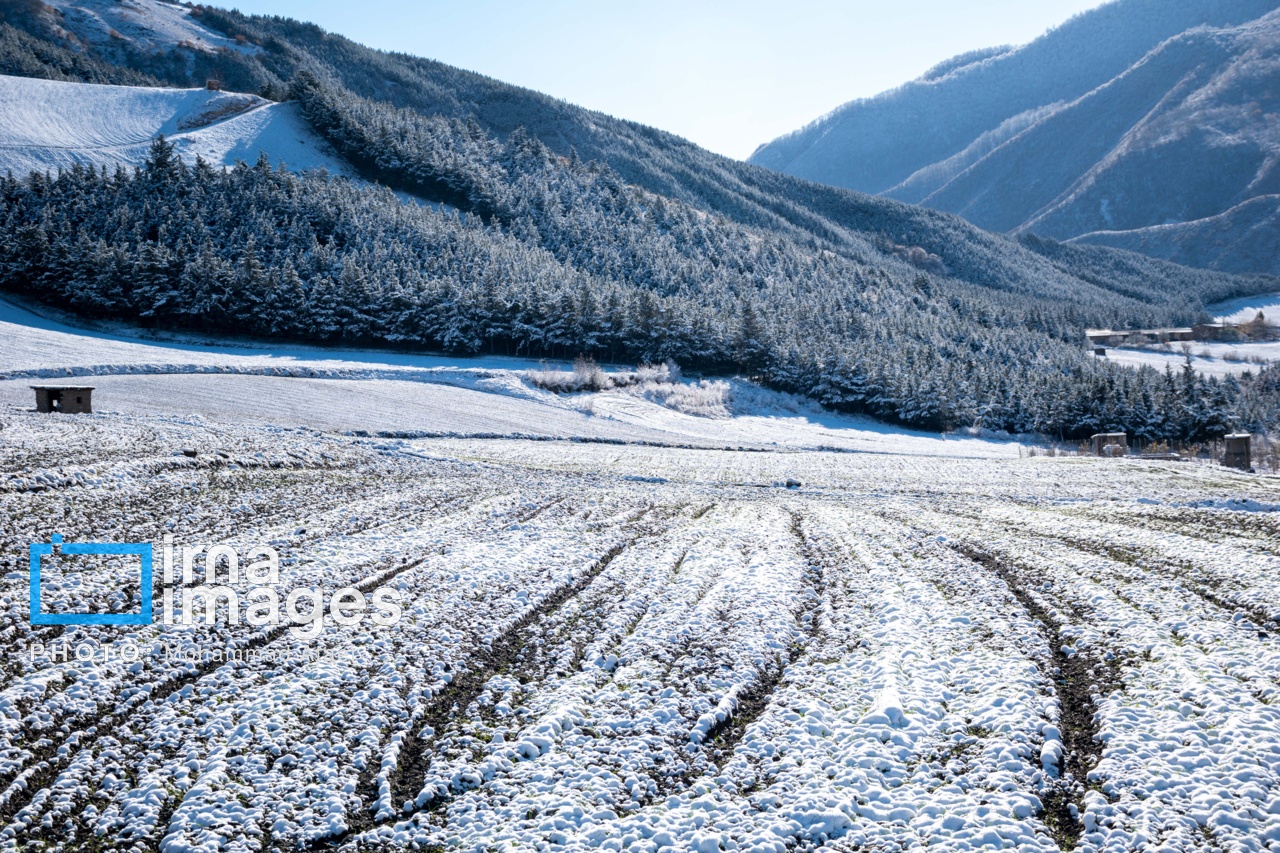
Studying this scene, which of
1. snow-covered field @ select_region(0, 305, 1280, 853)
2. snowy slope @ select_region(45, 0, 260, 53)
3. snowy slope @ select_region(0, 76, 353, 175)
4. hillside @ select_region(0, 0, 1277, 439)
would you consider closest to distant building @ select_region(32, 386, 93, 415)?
snow-covered field @ select_region(0, 305, 1280, 853)

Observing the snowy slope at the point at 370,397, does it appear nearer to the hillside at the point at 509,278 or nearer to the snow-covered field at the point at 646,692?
the hillside at the point at 509,278

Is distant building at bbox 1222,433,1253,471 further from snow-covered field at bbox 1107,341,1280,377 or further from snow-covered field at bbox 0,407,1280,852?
snow-covered field at bbox 1107,341,1280,377

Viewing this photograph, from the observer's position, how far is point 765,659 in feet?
37.3

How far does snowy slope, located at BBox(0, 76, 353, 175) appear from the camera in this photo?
89188mm

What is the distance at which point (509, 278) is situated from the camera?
72812mm

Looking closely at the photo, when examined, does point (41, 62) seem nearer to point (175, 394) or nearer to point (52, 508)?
point (175, 394)

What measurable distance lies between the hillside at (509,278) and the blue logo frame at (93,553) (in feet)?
181

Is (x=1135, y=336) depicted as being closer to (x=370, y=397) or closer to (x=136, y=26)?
(x=370, y=397)

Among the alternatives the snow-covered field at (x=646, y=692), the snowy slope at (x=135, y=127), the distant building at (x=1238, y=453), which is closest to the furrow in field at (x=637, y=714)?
the snow-covered field at (x=646, y=692)

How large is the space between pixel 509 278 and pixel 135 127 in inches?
2824

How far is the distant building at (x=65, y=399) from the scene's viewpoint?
104 feet

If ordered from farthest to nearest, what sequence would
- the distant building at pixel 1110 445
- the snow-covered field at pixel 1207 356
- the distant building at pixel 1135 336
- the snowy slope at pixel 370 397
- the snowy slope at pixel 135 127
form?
the distant building at pixel 1135 336
the snow-covered field at pixel 1207 356
the snowy slope at pixel 135 127
the distant building at pixel 1110 445
the snowy slope at pixel 370 397

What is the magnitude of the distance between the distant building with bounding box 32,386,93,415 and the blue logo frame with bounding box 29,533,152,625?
74.8 feet

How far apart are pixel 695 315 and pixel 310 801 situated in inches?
2761
